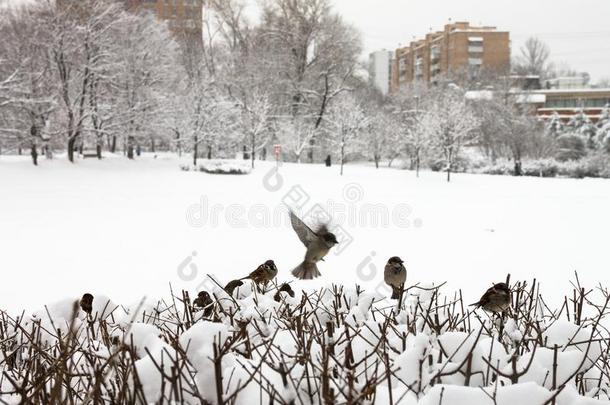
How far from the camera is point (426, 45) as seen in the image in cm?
6081

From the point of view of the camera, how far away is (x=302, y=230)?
2.03 m

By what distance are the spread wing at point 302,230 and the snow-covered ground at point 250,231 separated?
1.77 m

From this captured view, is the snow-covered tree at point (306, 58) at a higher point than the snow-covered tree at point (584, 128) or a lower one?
higher

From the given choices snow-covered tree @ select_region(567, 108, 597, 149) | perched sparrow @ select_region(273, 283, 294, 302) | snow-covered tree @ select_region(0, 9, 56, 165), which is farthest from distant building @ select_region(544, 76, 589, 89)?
perched sparrow @ select_region(273, 283, 294, 302)

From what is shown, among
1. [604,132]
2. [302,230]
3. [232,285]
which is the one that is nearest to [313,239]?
[302,230]

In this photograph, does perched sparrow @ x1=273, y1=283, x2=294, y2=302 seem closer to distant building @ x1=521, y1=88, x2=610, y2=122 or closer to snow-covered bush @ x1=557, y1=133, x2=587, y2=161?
snow-covered bush @ x1=557, y1=133, x2=587, y2=161

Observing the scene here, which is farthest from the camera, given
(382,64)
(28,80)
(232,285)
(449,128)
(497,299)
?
(382,64)

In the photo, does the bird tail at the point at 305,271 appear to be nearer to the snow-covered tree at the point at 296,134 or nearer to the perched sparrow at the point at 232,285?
the perched sparrow at the point at 232,285

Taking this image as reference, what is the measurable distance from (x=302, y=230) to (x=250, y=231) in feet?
29.4

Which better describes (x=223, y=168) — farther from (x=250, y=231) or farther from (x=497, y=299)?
(x=497, y=299)

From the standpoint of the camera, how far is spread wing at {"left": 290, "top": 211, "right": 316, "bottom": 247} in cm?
199

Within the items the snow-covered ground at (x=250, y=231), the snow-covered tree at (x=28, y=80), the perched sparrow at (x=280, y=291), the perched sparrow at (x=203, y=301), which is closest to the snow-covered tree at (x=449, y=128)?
the snow-covered ground at (x=250, y=231)

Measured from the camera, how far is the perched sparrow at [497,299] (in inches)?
55.6

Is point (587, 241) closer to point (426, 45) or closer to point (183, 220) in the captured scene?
point (183, 220)
